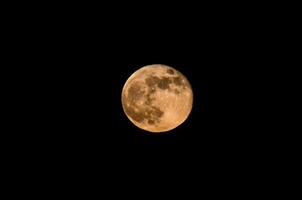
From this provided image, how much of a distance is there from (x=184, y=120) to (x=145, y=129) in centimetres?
71

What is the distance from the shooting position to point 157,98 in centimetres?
643

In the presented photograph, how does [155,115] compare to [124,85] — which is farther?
[124,85]

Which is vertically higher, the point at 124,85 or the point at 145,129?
the point at 124,85

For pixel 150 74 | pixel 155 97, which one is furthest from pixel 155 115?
pixel 150 74

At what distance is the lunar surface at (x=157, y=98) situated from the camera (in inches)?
254

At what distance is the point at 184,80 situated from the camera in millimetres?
6871

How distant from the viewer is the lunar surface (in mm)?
6453

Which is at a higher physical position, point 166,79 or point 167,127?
point 166,79

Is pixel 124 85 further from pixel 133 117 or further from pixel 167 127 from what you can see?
pixel 167 127

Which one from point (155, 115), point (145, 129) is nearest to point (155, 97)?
point (155, 115)

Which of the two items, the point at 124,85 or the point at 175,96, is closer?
the point at 175,96

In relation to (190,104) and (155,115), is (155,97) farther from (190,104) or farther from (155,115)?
(190,104)

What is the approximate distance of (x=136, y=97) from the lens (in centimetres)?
657

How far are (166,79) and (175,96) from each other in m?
0.34
